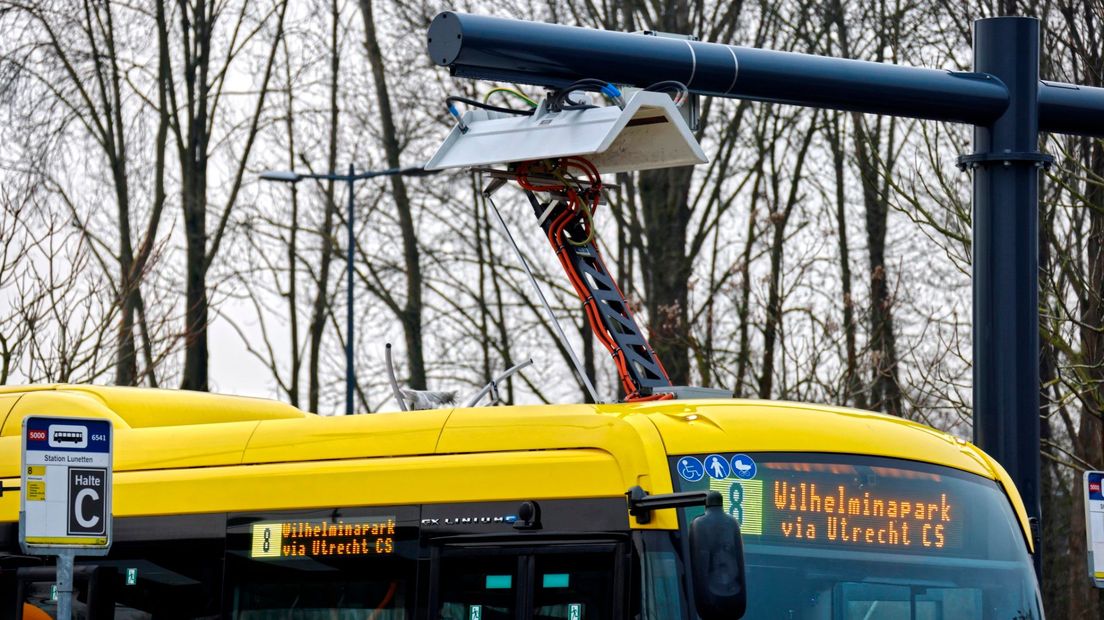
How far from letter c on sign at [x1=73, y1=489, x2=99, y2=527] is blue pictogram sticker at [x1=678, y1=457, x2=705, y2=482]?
8.64 ft

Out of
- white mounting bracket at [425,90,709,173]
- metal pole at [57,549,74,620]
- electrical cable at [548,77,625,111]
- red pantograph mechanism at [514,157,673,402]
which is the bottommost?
metal pole at [57,549,74,620]

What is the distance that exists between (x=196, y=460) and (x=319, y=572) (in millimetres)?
1179

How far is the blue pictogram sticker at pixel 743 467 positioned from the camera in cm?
719

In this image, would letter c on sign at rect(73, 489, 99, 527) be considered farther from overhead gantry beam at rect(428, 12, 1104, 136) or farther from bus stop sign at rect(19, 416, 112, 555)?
overhead gantry beam at rect(428, 12, 1104, 136)

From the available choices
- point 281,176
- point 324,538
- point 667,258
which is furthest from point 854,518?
point 281,176

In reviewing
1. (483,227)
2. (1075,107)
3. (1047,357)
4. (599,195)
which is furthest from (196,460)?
(483,227)

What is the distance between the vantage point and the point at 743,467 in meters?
7.21

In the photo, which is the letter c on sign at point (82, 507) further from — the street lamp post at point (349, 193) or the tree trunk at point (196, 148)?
the tree trunk at point (196, 148)

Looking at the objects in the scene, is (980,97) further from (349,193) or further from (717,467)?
(349,193)

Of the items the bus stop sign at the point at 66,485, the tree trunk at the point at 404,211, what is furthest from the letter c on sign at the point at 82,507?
the tree trunk at the point at 404,211

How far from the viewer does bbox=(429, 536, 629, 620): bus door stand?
709 centimetres

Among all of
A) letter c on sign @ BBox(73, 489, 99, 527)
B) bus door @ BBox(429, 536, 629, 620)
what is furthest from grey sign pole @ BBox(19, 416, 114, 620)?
bus door @ BBox(429, 536, 629, 620)

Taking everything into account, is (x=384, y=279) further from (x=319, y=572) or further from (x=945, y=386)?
(x=319, y=572)

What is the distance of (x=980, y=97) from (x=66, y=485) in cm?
501
